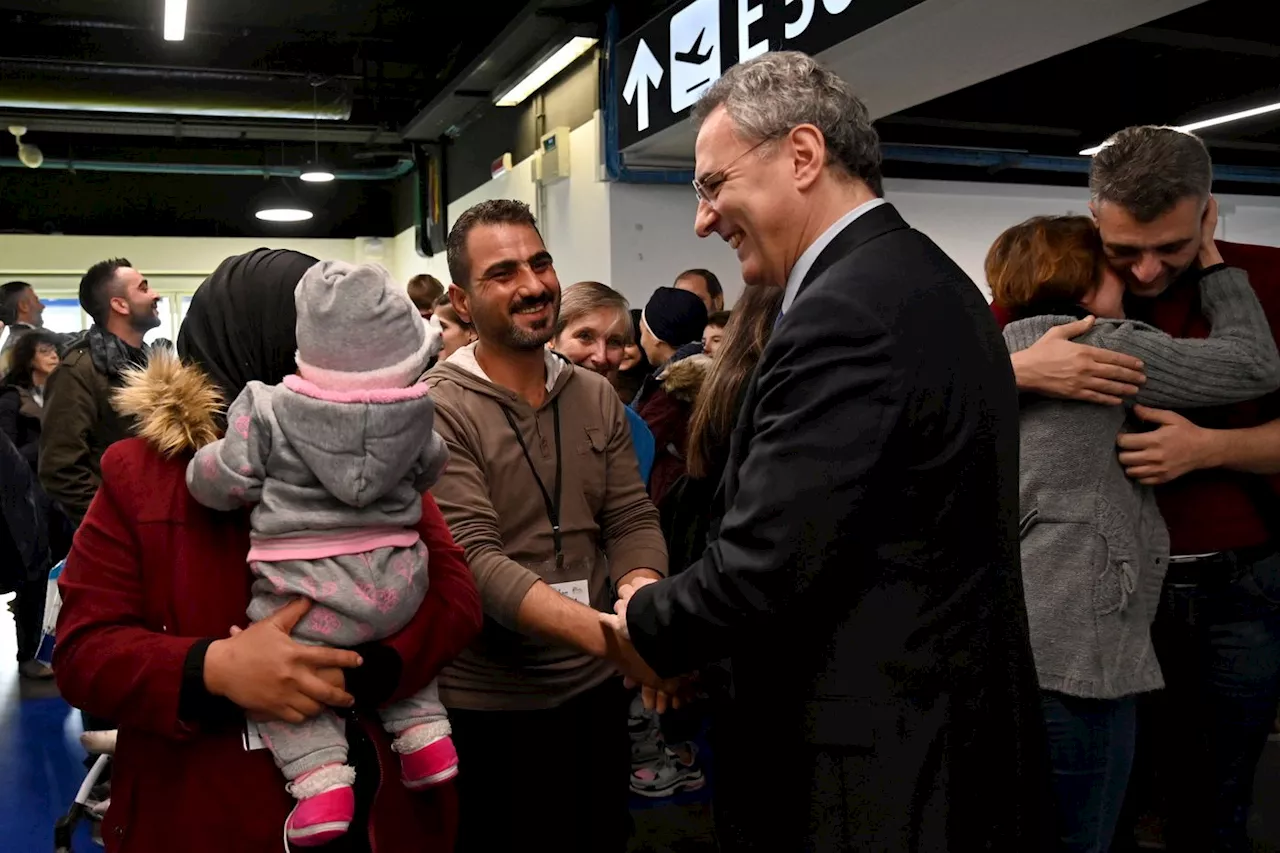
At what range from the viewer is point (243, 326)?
1.38 m

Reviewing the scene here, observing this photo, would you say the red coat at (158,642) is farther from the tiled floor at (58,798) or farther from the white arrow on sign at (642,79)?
the white arrow on sign at (642,79)

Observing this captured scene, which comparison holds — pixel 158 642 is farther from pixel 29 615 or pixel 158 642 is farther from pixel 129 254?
pixel 129 254

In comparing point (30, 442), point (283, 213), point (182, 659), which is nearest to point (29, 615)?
point (30, 442)

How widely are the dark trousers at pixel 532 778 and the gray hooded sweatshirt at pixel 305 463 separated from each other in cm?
69

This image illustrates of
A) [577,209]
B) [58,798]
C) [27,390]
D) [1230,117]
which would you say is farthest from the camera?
[1230,117]

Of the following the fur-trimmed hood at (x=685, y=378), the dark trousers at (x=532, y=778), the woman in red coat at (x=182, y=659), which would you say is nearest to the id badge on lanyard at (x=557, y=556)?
A: the dark trousers at (x=532, y=778)

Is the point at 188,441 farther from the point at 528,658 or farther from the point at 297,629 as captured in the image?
the point at 528,658

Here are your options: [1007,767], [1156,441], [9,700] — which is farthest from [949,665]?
[9,700]

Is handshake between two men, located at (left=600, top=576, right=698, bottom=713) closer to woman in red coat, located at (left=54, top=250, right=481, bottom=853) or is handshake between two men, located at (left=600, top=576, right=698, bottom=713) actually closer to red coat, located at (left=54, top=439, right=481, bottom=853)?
woman in red coat, located at (left=54, top=250, right=481, bottom=853)

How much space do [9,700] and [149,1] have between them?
203 inches

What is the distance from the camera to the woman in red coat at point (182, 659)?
1212 millimetres

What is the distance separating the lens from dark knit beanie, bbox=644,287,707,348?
144 inches

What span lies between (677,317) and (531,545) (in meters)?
1.89

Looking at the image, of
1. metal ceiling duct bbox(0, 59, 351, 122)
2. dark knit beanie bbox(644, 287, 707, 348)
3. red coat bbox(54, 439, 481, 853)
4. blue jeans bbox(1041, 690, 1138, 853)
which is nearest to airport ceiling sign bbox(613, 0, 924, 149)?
dark knit beanie bbox(644, 287, 707, 348)
